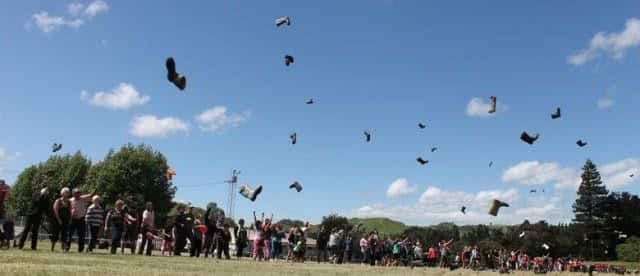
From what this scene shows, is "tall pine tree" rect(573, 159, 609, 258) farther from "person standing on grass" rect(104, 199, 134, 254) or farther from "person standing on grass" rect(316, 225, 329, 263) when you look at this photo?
"person standing on grass" rect(104, 199, 134, 254)

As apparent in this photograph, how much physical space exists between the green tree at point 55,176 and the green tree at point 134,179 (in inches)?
204

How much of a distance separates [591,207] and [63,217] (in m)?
137

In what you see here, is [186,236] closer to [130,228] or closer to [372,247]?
[130,228]

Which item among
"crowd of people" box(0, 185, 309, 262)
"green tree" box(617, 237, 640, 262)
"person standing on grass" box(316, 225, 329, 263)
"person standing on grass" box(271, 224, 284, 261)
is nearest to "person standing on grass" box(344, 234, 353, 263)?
"person standing on grass" box(316, 225, 329, 263)

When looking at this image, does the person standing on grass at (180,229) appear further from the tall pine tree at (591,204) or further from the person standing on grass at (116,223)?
the tall pine tree at (591,204)

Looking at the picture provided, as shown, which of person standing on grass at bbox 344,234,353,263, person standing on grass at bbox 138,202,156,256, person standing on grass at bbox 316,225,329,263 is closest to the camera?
person standing on grass at bbox 138,202,156,256

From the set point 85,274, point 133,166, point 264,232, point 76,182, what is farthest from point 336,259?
point 76,182

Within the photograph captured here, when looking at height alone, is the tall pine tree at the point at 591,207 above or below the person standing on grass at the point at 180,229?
above

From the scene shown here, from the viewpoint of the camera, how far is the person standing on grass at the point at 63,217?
17375mm

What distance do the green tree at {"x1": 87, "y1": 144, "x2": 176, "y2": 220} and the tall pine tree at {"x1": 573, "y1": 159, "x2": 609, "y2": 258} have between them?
9161 cm

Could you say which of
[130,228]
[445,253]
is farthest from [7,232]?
[445,253]

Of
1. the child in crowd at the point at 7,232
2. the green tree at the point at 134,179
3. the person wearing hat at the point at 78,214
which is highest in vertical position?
the green tree at the point at 134,179

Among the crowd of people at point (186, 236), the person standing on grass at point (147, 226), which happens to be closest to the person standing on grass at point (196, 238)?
the crowd of people at point (186, 236)

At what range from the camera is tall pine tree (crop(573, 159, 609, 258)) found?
133 metres
